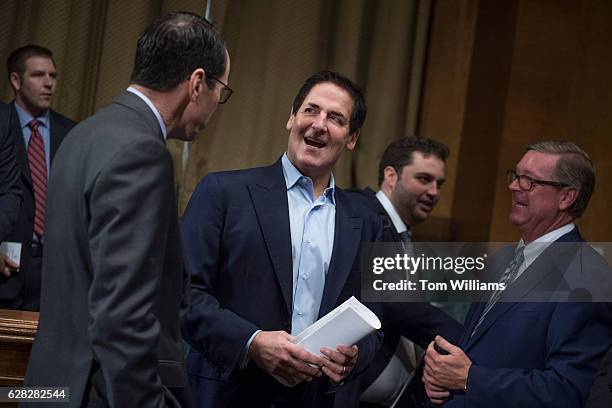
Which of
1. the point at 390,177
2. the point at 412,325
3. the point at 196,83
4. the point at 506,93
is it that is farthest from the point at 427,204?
the point at 196,83

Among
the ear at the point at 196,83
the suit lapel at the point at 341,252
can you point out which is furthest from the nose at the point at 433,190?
the ear at the point at 196,83

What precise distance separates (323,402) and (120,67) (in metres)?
3.04

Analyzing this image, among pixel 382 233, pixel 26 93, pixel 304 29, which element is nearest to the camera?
pixel 382 233

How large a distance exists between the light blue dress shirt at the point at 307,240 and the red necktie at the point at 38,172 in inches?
80.7

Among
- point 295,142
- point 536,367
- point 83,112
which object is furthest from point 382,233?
point 83,112

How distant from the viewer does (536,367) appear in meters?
2.75

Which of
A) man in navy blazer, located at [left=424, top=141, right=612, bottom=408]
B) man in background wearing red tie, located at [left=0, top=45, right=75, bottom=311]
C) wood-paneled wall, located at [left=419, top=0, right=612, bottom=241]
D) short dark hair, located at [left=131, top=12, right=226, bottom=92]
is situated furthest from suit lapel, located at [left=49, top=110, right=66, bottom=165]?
short dark hair, located at [left=131, top=12, right=226, bottom=92]

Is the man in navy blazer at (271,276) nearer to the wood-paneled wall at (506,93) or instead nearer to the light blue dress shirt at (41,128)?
the light blue dress shirt at (41,128)

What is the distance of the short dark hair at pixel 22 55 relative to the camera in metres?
4.66

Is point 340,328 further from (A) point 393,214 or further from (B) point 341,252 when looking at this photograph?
(A) point 393,214

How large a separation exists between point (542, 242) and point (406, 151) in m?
1.62

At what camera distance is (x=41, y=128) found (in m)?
4.63

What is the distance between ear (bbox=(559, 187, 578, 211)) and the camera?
3090 mm

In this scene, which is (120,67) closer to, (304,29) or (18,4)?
(18,4)
